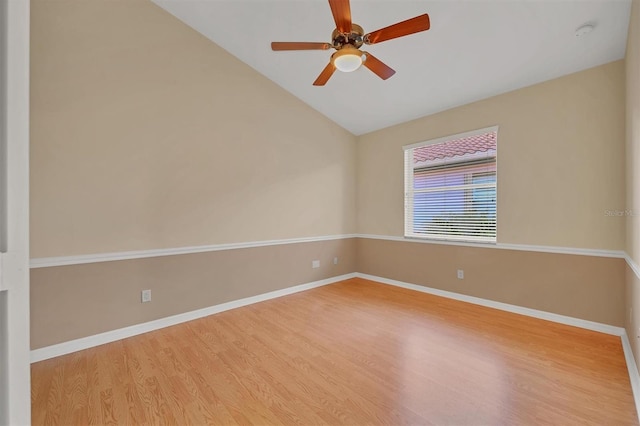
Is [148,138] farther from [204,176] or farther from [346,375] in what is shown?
[346,375]

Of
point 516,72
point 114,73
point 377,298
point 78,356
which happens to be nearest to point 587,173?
point 516,72

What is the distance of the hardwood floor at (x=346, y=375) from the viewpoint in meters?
1.69

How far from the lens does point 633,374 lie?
6.49 feet

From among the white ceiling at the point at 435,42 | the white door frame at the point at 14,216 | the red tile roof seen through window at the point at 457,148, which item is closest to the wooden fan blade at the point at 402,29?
the white ceiling at the point at 435,42

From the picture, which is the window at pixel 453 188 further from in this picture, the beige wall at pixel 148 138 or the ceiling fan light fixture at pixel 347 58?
the ceiling fan light fixture at pixel 347 58

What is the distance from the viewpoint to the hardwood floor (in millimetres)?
1687

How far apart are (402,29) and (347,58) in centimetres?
→ 41

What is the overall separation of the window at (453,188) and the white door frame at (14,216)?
4.03m

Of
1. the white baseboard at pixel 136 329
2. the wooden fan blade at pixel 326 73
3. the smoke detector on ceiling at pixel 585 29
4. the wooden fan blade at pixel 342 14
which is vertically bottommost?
the white baseboard at pixel 136 329

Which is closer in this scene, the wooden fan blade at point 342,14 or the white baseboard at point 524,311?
the wooden fan blade at point 342,14

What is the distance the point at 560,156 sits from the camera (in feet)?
9.73

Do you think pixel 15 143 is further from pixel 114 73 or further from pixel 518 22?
pixel 518 22

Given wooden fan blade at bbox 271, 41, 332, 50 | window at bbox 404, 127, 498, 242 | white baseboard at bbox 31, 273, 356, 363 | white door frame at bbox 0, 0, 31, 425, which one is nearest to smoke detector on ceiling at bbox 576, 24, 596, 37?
window at bbox 404, 127, 498, 242

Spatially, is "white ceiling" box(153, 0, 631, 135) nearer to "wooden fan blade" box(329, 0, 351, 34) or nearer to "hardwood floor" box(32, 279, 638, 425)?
"wooden fan blade" box(329, 0, 351, 34)
